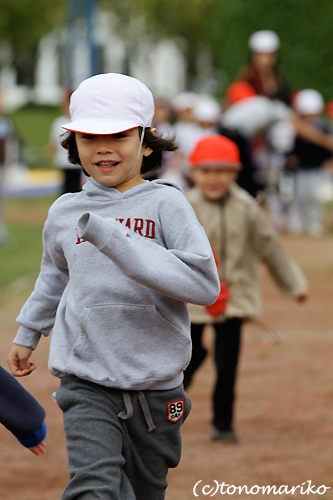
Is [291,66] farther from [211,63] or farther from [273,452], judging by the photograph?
[211,63]

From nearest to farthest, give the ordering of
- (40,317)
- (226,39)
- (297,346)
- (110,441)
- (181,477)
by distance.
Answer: (110,441), (40,317), (181,477), (297,346), (226,39)

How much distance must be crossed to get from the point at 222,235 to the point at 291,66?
22089mm

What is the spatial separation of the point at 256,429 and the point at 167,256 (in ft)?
9.15

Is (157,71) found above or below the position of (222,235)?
below

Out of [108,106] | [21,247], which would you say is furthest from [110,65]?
[108,106]

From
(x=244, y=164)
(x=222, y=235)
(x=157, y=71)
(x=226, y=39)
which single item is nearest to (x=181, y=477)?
(x=222, y=235)

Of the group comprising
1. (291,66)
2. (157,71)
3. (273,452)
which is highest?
(273,452)

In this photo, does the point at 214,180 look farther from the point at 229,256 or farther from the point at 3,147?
the point at 3,147

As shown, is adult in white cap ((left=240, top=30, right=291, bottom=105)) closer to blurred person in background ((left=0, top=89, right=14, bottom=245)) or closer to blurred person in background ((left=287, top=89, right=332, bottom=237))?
blurred person in background ((left=0, top=89, right=14, bottom=245))

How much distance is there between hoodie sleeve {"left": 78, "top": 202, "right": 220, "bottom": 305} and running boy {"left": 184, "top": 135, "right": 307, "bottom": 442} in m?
2.01

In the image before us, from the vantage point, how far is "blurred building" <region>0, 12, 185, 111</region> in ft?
192

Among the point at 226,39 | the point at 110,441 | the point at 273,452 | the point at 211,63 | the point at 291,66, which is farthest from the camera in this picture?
the point at 211,63

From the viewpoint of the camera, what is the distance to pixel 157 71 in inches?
2623

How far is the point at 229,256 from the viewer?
15.7 feet
